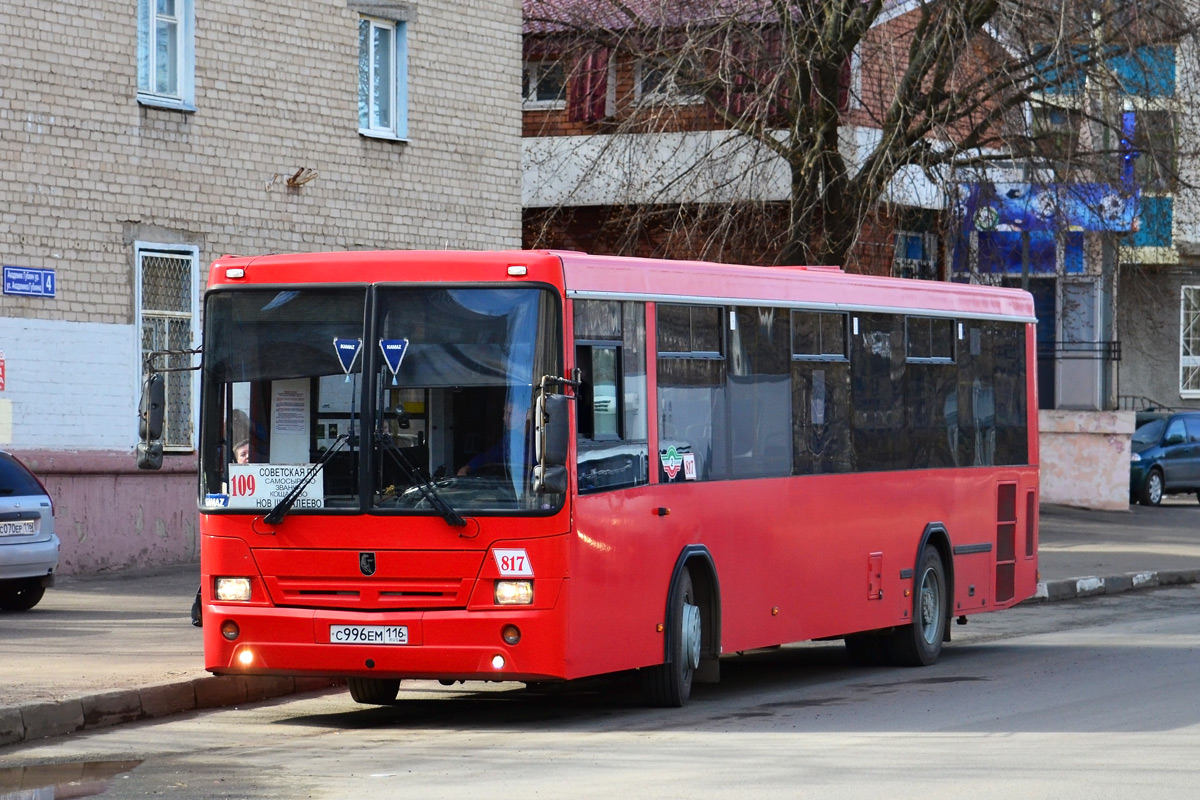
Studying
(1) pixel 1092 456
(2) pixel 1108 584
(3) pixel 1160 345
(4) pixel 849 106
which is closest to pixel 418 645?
(2) pixel 1108 584

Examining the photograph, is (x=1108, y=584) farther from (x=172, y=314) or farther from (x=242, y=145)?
(x=242, y=145)

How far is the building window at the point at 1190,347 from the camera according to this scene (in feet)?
151

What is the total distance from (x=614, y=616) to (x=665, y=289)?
205 cm

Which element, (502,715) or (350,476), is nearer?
(350,476)

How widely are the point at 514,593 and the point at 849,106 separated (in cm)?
1759

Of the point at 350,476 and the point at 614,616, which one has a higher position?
the point at 350,476

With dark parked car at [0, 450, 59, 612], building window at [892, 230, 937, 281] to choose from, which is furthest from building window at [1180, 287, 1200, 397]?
dark parked car at [0, 450, 59, 612]

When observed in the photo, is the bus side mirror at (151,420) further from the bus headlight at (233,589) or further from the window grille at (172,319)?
the window grille at (172,319)

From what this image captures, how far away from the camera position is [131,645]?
14.8 metres

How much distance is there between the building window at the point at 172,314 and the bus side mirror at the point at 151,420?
35.7ft

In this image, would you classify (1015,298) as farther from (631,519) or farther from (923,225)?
(923,225)

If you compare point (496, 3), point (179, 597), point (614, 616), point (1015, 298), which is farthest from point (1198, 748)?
point (496, 3)

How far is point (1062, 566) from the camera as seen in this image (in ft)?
80.2

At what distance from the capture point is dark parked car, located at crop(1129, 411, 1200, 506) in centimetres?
3756
